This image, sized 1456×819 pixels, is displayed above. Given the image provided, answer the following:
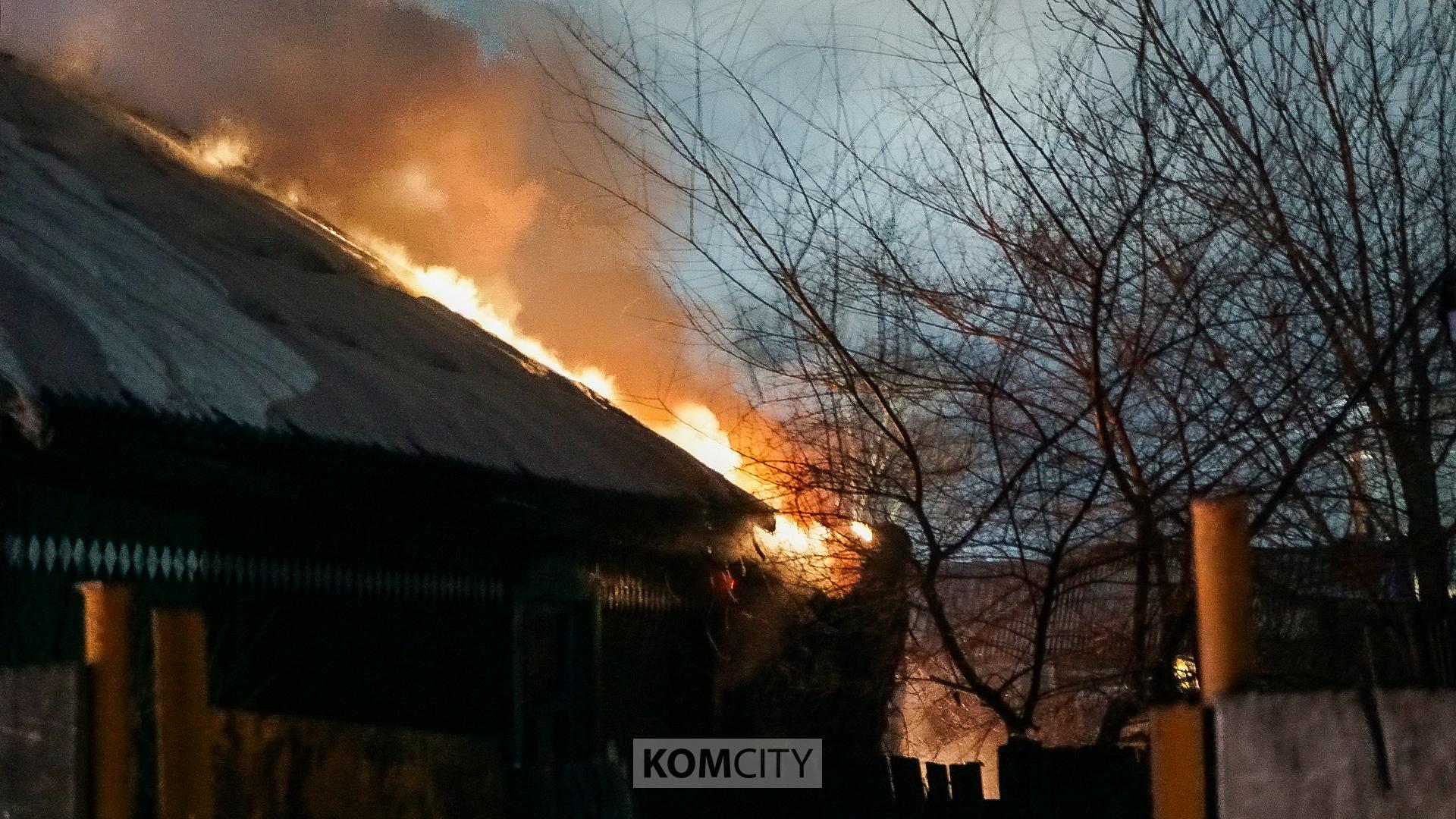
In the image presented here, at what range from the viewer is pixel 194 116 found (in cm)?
1330

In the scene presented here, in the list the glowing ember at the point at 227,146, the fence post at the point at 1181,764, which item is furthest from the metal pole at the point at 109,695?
the glowing ember at the point at 227,146

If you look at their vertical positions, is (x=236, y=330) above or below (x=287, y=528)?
above

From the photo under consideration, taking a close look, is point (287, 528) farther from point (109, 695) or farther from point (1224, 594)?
point (1224, 594)

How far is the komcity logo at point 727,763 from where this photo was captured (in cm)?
991

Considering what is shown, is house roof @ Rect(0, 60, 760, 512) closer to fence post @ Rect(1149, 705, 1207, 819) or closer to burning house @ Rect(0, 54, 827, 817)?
burning house @ Rect(0, 54, 827, 817)

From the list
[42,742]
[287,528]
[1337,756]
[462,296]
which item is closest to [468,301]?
[462,296]

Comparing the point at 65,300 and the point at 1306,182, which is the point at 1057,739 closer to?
the point at 1306,182

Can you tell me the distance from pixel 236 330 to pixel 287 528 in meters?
1.03

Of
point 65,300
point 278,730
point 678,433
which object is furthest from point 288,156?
point 278,730

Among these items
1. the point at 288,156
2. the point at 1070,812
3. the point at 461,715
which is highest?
the point at 288,156

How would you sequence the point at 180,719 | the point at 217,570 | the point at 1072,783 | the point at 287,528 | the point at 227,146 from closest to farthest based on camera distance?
1. the point at 180,719
2. the point at 217,570
3. the point at 287,528
4. the point at 1072,783
5. the point at 227,146

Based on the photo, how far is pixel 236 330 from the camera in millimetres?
7750

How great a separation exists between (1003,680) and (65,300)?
16.3 ft

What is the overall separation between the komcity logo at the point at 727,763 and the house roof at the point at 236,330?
5.51 ft
